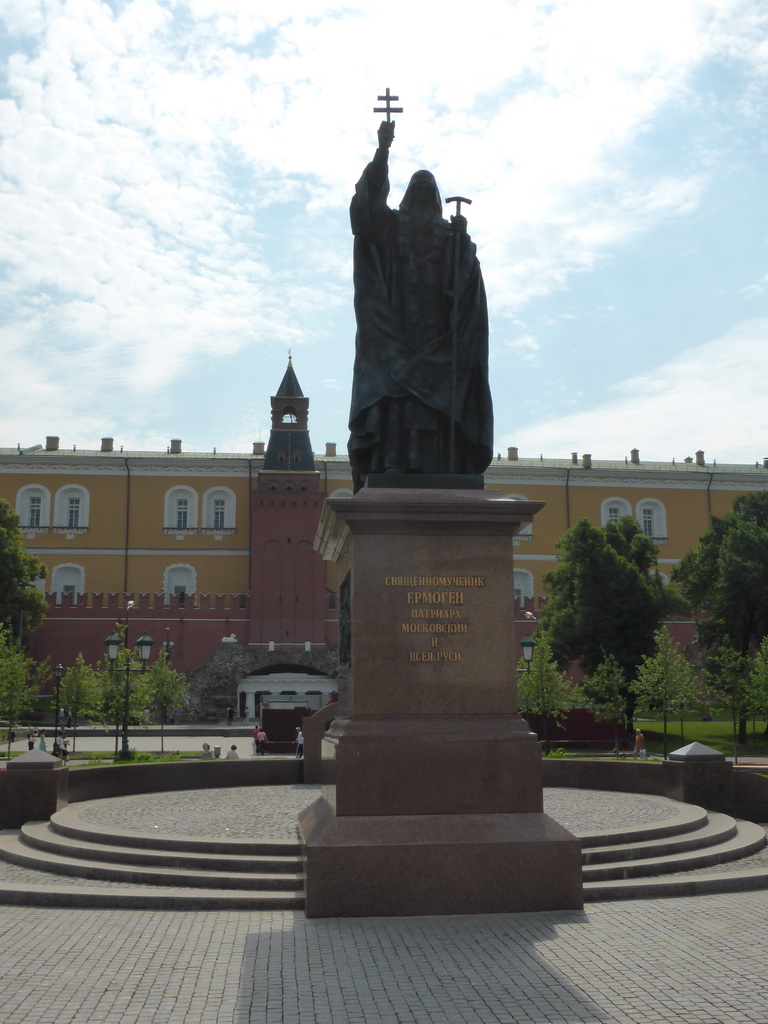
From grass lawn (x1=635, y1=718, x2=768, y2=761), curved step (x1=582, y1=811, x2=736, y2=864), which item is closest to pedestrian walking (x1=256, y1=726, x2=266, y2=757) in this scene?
grass lawn (x1=635, y1=718, x2=768, y2=761)

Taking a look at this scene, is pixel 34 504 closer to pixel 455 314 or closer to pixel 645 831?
pixel 455 314

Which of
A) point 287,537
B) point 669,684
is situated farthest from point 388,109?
point 287,537

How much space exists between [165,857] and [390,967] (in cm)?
291

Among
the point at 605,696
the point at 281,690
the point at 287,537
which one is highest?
the point at 287,537

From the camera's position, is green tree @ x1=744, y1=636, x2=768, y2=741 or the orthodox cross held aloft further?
green tree @ x1=744, y1=636, x2=768, y2=741

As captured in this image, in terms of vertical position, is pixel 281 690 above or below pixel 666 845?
below

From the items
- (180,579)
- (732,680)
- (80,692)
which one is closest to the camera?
(732,680)

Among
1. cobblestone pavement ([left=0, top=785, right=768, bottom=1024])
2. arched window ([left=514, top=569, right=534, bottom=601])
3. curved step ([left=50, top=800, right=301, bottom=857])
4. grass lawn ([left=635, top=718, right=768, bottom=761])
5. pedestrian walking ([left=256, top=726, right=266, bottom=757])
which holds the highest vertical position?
arched window ([left=514, top=569, right=534, bottom=601])

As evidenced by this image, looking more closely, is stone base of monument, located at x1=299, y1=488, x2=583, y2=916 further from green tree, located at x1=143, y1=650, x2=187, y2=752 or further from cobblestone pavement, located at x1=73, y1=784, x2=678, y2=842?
green tree, located at x1=143, y1=650, x2=187, y2=752

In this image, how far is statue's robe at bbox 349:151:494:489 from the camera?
8.38m

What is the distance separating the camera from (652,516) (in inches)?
2534

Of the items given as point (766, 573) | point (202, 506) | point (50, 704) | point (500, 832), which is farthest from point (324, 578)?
point (500, 832)

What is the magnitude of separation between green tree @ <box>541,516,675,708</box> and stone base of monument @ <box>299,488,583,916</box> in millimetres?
29548

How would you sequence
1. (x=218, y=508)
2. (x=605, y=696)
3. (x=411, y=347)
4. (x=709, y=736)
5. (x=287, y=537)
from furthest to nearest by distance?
1. (x=218, y=508)
2. (x=287, y=537)
3. (x=709, y=736)
4. (x=605, y=696)
5. (x=411, y=347)
